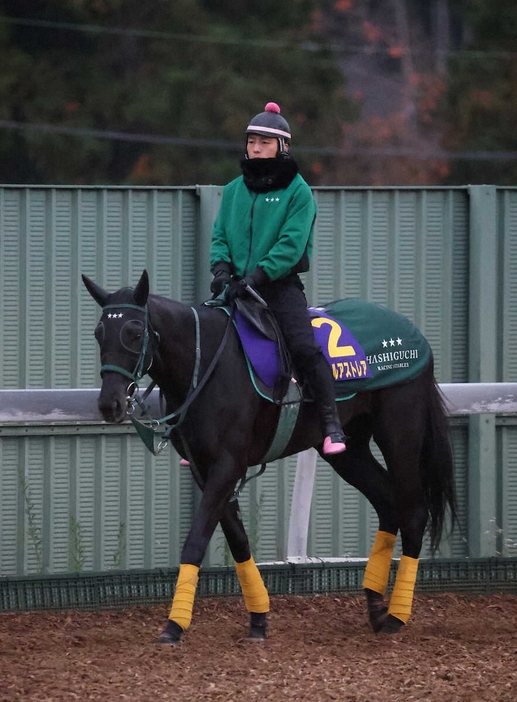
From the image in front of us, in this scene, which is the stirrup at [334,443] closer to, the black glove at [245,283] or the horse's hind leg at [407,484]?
the horse's hind leg at [407,484]

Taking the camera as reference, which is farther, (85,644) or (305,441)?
(305,441)

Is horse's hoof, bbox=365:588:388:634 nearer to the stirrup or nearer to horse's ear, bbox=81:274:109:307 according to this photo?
the stirrup

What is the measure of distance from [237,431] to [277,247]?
0.93 meters

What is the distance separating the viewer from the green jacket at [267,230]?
6715mm

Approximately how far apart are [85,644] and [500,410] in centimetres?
275

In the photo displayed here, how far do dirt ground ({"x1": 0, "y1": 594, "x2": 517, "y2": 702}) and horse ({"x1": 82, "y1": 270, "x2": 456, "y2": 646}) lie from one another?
22cm

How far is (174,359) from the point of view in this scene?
21.1ft

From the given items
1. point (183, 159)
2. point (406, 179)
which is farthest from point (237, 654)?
point (406, 179)

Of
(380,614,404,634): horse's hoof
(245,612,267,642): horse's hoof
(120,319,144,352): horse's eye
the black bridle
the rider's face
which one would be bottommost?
(380,614,404,634): horse's hoof

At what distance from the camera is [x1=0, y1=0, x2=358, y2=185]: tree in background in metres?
26.7

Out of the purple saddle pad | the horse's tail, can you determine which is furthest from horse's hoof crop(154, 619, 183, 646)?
the horse's tail

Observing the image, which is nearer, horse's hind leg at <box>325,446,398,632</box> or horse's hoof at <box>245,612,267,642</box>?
horse's hoof at <box>245,612,267,642</box>

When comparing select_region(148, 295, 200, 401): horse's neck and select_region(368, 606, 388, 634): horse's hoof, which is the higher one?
select_region(148, 295, 200, 401): horse's neck

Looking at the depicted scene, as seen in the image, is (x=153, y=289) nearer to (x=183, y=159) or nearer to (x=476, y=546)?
(x=476, y=546)
